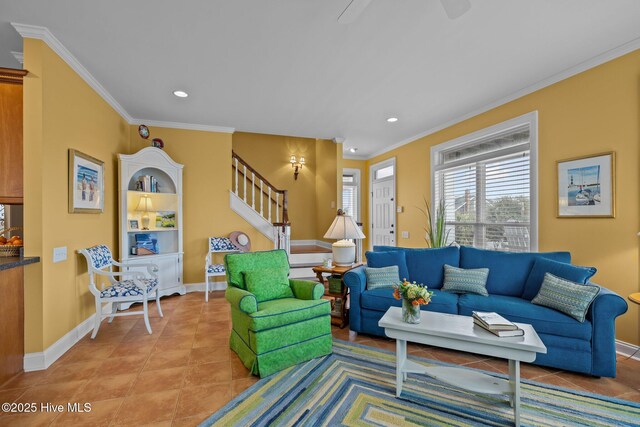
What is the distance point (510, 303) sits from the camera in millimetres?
2650

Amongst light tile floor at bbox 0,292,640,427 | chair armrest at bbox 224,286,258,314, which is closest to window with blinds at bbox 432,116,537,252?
light tile floor at bbox 0,292,640,427

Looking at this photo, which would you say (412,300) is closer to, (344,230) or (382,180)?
(344,230)

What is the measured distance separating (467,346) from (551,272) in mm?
1488

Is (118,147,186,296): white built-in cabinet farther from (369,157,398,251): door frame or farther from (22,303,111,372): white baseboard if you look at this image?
(369,157,398,251): door frame

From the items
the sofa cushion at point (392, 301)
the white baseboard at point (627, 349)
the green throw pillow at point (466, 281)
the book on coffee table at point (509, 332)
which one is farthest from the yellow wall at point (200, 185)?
the white baseboard at point (627, 349)

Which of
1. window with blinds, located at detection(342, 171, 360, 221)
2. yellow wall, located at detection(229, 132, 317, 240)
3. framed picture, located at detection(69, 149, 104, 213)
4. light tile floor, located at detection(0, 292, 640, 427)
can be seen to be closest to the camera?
light tile floor, located at detection(0, 292, 640, 427)

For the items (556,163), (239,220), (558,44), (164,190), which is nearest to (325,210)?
(239,220)

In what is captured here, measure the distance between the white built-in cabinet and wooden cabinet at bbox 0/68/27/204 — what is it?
5.23 feet

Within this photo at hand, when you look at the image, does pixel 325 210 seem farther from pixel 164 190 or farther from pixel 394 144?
pixel 164 190

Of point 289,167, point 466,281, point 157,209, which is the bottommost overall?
point 466,281

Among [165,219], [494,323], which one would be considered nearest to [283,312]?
[494,323]

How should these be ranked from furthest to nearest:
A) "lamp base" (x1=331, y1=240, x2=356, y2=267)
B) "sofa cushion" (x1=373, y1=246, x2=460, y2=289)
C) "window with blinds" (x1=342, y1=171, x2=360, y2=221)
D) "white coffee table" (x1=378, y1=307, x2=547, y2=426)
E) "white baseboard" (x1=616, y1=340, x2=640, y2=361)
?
"window with blinds" (x1=342, y1=171, x2=360, y2=221) → "lamp base" (x1=331, y1=240, x2=356, y2=267) → "sofa cushion" (x1=373, y1=246, x2=460, y2=289) → "white baseboard" (x1=616, y1=340, x2=640, y2=361) → "white coffee table" (x1=378, y1=307, x2=547, y2=426)

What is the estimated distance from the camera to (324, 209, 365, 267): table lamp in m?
3.52

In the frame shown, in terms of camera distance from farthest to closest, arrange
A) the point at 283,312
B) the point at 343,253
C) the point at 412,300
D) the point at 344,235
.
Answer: the point at 343,253 → the point at 344,235 → the point at 283,312 → the point at 412,300
